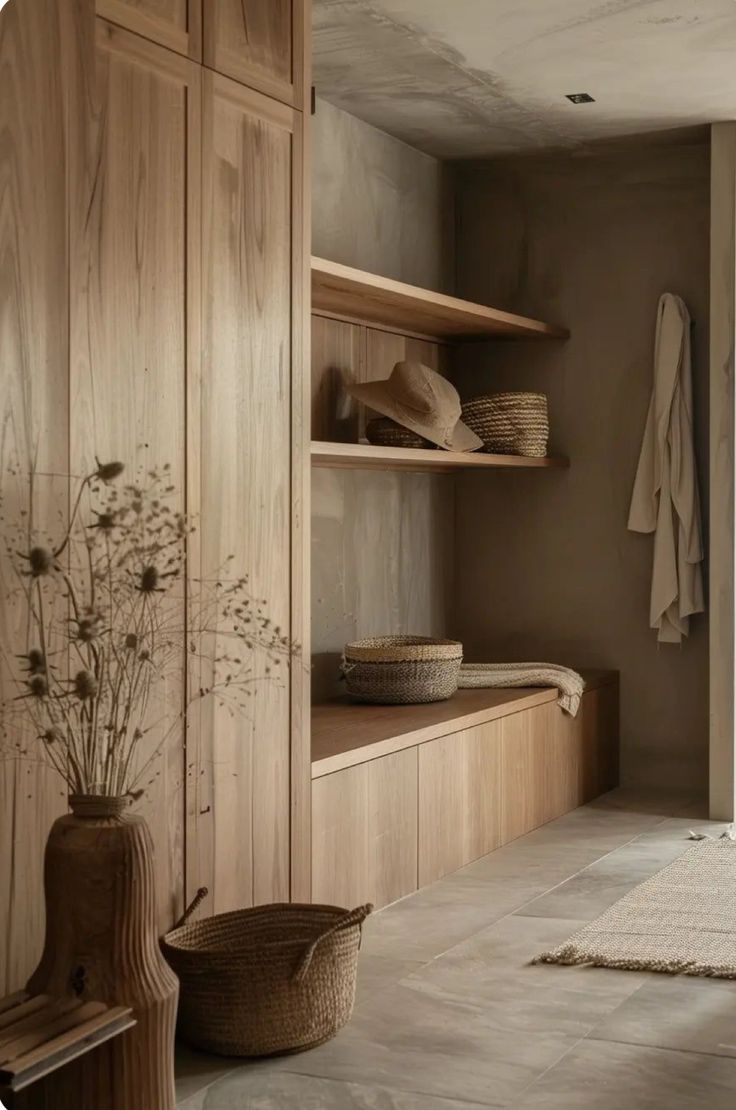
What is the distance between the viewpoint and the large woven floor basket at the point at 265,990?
2.96 metres

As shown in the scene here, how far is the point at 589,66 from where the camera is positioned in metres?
4.67

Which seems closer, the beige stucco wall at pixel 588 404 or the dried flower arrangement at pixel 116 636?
the dried flower arrangement at pixel 116 636

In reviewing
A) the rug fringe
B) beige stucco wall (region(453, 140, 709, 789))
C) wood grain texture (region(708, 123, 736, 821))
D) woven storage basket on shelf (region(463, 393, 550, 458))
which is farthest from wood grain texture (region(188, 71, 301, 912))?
beige stucco wall (region(453, 140, 709, 789))

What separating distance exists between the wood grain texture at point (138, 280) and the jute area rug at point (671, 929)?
1154 millimetres

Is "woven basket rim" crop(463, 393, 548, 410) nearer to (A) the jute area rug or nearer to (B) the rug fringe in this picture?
(A) the jute area rug

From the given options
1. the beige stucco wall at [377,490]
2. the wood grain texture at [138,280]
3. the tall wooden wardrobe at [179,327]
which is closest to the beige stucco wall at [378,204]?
the beige stucco wall at [377,490]

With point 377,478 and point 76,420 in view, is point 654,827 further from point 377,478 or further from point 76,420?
point 76,420

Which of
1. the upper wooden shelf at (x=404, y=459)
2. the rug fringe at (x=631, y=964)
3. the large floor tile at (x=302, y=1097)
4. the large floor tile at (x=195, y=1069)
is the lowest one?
the large floor tile at (x=195, y=1069)

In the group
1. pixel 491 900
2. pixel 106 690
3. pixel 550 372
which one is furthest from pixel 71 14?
pixel 550 372

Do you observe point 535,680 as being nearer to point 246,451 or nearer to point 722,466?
point 722,466

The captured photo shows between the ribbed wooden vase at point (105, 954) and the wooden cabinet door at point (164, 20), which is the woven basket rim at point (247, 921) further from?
the wooden cabinet door at point (164, 20)

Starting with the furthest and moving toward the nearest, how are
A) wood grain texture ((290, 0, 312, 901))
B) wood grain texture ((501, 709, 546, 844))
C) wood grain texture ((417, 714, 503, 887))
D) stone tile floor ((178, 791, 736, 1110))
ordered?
wood grain texture ((501, 709, 546, 844)), wood grain texture ((417, 714, 503, 887)), wood grain texture ((290, 0, 312, 901)), stone tile floor ((178, 791, 736, 1110))

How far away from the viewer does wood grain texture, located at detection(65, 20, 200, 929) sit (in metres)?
2.88

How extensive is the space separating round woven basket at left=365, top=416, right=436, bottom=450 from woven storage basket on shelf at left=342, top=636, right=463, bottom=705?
70 cm
